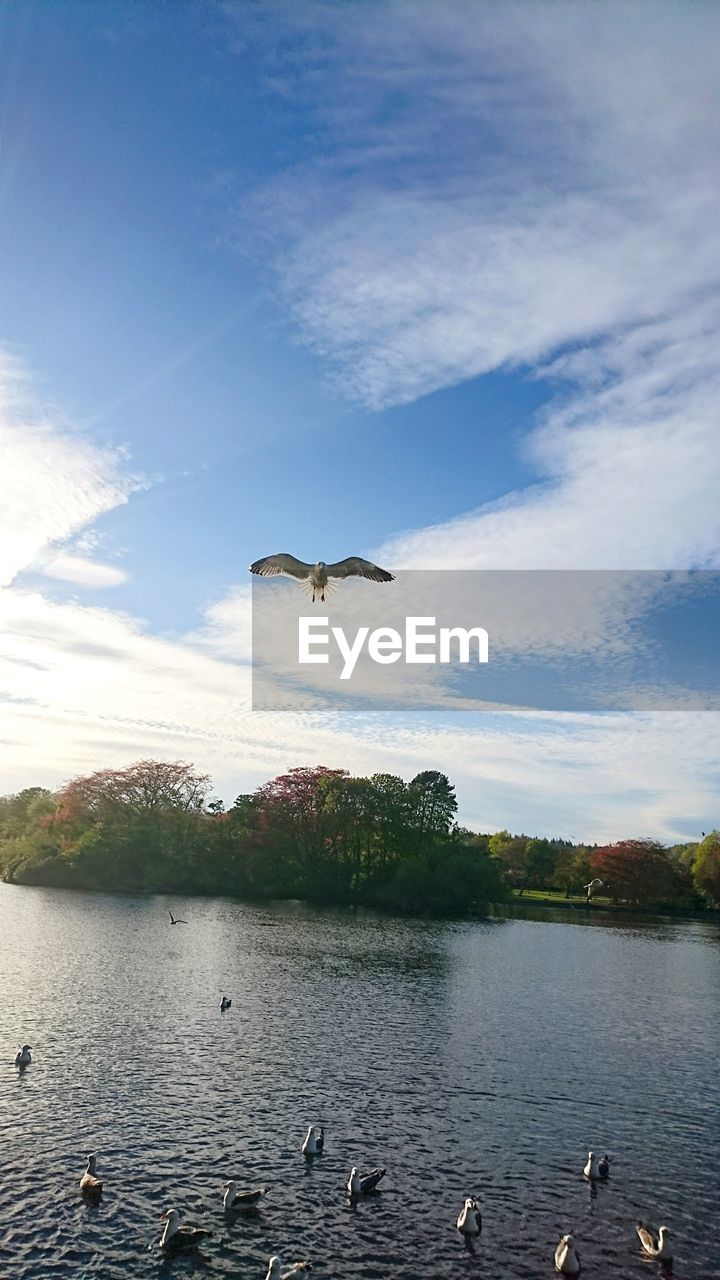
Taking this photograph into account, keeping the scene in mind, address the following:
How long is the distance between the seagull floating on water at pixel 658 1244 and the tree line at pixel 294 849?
85150 mm

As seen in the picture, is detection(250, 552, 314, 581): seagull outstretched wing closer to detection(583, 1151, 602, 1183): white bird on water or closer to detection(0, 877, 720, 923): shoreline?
detection(583, 1151, 602, 1183): white bird on water

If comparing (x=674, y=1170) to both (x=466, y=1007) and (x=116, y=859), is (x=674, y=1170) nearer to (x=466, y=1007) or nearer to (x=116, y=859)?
(x=466, y=1007)

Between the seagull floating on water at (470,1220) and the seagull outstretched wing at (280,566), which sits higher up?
the seagull outstretched wing at (280,566)

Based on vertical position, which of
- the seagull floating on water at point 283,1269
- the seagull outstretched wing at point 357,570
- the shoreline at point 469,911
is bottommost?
the shoreline at point 469,911

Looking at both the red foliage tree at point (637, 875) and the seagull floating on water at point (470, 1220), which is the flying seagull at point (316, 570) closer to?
the seagull floating on water at point (470, 1220)

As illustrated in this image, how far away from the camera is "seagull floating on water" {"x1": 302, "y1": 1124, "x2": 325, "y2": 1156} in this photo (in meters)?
24.8

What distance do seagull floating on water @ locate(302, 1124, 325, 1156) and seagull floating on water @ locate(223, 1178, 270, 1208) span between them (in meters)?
3.43

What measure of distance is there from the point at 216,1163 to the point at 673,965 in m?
54.6

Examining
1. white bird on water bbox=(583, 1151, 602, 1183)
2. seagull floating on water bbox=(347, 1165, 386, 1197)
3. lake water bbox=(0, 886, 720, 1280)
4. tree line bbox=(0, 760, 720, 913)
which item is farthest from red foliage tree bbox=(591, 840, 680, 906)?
seagull floating on water bbox=(347, 1165, 386, 1197)

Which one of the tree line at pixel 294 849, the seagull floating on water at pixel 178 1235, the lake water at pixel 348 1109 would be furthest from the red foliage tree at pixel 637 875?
the seagull floating on water at pixel 178 1235

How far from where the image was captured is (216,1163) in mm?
23828

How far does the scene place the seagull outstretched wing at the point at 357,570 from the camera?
2762 cm

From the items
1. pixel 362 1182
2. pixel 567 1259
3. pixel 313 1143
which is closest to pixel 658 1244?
pixel 567 1259

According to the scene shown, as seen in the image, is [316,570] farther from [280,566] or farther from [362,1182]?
[362,1182]
